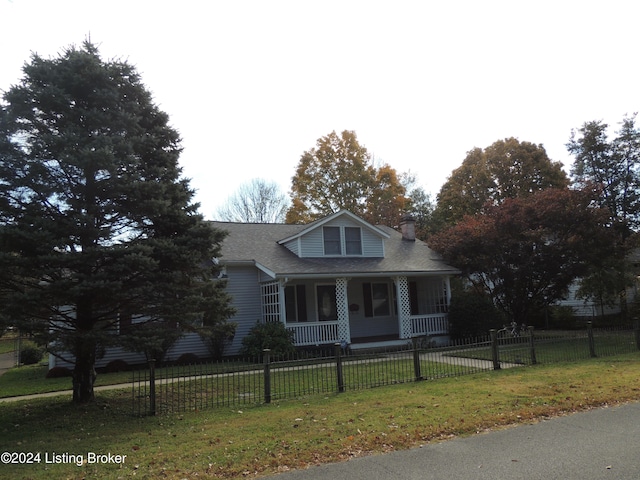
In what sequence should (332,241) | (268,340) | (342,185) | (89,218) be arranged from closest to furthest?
(89,218), (268,340), (332,241), (342,185)

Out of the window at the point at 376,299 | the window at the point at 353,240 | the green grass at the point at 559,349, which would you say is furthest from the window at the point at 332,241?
the green grass at the point at 559,349

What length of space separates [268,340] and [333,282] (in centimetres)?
475

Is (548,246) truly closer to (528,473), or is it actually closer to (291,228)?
(291,228)

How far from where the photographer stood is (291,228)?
2375cm

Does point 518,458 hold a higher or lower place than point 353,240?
lower

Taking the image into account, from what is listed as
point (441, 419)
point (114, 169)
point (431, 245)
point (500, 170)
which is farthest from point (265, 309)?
point (500, 170)

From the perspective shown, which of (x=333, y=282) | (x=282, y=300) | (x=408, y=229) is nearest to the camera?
(x=282, y=300)

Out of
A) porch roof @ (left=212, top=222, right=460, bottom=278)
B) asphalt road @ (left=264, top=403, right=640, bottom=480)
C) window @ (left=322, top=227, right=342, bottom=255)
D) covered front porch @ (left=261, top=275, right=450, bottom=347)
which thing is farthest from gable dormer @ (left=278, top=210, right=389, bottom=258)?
asphalt road @ (left=264, top=403, right=640, bottom=480)

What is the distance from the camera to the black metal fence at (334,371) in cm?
958

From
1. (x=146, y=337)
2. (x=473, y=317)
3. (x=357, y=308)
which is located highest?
(x=357, y=308)

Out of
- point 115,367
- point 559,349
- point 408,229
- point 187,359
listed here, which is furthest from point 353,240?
point 115,367

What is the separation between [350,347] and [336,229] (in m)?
5.50

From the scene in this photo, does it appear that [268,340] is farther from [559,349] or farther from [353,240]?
[559,349]

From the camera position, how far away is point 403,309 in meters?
20.0
